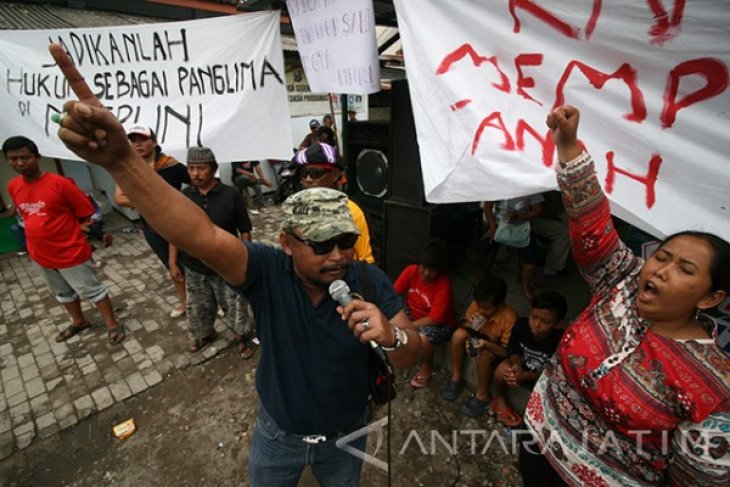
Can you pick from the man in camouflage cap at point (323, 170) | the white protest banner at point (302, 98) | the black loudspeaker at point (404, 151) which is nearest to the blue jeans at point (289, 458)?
the man in camouflage cap at point (323, 170)

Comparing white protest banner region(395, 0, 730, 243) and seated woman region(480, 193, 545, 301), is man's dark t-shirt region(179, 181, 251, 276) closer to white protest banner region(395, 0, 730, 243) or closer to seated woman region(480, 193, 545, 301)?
white protest banner region(395, 0, 730, 243)

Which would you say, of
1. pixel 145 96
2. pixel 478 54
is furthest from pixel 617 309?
pixel 145 96

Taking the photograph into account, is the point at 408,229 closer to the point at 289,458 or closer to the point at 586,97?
the point at 586,97

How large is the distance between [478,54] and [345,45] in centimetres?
100

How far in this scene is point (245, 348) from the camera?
371 centimetres

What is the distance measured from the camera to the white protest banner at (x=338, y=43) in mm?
2154

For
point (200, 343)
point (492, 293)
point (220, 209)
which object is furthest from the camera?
point (200, 343)

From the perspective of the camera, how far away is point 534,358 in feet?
8.41

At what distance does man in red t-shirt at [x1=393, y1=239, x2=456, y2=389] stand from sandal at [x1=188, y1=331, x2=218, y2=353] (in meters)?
2.22

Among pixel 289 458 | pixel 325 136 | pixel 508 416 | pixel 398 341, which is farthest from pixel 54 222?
pixel 508 416

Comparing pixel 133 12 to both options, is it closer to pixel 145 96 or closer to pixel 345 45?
pixel 145 96

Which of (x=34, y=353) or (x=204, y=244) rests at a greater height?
(x=204, y=244)

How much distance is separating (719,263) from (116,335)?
4.96 m

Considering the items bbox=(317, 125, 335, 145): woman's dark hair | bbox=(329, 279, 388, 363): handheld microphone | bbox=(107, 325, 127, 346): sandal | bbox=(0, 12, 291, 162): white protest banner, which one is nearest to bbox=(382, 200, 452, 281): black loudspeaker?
bbox=(0, 12, 291, 162): white protest banner
